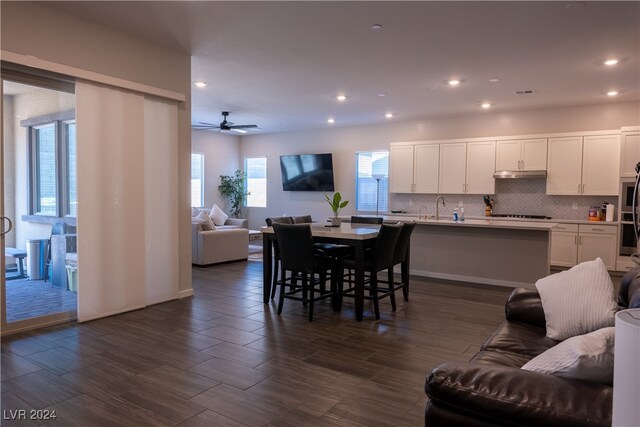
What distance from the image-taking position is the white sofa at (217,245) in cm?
723

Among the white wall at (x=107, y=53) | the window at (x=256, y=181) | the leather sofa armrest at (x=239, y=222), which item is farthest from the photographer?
the window at (x=256, y=181)

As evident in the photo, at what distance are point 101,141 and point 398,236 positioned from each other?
3114 millimetres

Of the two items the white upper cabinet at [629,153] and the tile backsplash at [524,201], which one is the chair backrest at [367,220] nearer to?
the tile backsplash at [524,201]

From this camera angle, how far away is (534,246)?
567 cm

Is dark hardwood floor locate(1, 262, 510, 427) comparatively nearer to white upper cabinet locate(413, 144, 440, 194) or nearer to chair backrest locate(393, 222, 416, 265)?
chair backrest locate(393, 222, 416, 265)

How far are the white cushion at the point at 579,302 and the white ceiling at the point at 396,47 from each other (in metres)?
2.29

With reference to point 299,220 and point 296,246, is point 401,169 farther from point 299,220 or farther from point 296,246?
point 296,246

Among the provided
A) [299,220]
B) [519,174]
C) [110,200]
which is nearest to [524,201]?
[519,174]

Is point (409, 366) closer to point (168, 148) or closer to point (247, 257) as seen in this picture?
point (168, 148)

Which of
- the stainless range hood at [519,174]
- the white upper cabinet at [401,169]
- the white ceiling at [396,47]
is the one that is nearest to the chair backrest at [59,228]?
the white ceiling at [396,47]

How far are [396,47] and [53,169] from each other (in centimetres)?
362

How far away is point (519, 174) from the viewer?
761 cm

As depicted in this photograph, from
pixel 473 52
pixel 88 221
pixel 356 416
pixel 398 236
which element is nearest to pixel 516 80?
pixel 473 52

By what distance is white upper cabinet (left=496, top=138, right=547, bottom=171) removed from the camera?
7.55m
